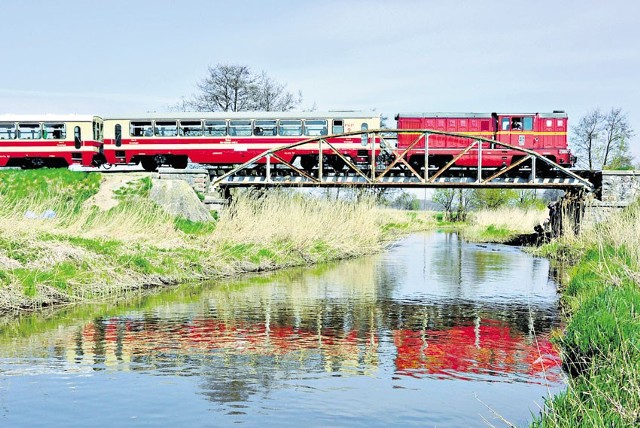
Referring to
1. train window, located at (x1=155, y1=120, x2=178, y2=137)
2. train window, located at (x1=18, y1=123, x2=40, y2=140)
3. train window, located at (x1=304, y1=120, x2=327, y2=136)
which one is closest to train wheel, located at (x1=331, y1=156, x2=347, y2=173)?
train window, located at (x1=304, y1=120, x2=327, y2=136)

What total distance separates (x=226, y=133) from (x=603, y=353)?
25937 mm

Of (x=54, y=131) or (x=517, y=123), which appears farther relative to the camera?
(x=517, y=123)

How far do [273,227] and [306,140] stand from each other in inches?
282

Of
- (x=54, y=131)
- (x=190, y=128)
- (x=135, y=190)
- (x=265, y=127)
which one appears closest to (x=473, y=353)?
(x=135, y=190)

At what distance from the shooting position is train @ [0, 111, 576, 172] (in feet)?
105

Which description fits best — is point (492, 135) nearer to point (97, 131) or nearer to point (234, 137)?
point (234, 137)

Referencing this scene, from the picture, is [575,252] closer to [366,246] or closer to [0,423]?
[366,246]

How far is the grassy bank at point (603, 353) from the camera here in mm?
5555

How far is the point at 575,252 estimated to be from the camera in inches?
1028

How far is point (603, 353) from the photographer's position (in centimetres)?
764

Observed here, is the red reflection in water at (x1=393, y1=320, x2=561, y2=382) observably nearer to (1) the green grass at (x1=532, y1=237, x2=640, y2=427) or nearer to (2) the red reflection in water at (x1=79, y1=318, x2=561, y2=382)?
(2) the red reflection in water at (x1=79, y1=318, x2=561, y2=382)

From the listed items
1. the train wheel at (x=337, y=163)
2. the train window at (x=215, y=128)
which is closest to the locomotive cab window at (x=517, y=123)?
the train wheel at (x=337, y=163)

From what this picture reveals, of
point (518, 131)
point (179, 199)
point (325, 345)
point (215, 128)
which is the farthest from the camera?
point (518, 131)

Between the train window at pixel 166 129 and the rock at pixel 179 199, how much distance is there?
13.7 ft
